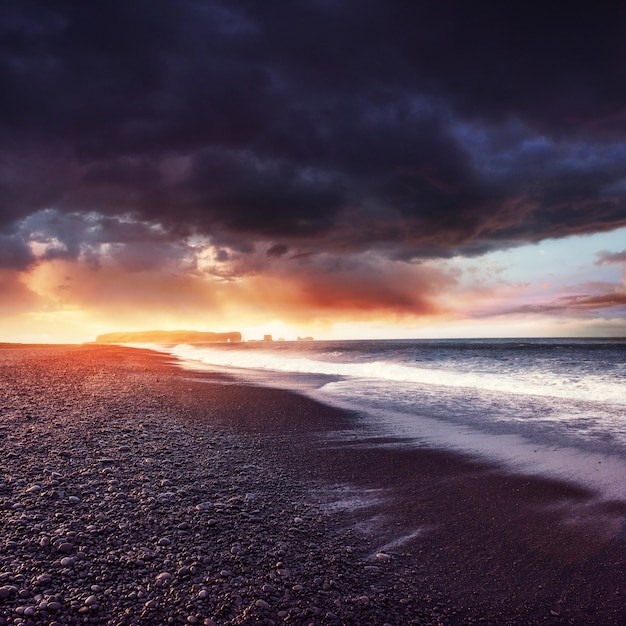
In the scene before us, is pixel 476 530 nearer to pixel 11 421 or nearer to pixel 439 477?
pixel 439 477

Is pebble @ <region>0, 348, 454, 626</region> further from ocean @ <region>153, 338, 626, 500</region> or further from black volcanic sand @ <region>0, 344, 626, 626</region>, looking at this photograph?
ocean @ <region>153, 338, 626, 500</region>

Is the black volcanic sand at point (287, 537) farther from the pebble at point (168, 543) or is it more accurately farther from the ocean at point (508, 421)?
the ocean at point (508, 421)

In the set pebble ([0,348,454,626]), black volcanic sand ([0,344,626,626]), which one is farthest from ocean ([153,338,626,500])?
pebble ([0,348,454,626])

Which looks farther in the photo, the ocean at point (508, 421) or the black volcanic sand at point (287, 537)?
the ocean at point (508, 421)

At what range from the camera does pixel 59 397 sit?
47.3 ft

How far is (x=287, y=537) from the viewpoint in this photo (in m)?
4.82

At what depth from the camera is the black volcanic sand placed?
3.60 metres

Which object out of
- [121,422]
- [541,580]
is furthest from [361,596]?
[121,422]

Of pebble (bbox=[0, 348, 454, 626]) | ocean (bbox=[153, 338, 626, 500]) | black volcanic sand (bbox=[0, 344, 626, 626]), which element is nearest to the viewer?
pebble (bbox=[0, 348, 454, 626])

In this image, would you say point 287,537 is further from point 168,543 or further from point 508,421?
point 508,421

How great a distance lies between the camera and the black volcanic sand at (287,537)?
142 inches

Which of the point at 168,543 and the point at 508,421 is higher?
the point at 168,543

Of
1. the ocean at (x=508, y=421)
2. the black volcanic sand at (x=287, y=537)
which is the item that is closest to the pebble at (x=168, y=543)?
the black volcanic sand at (x=287, y=537)

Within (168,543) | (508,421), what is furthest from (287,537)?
(508,421)
